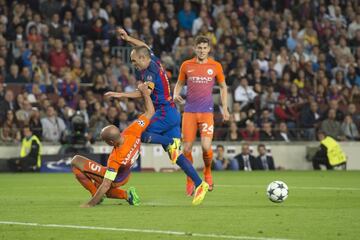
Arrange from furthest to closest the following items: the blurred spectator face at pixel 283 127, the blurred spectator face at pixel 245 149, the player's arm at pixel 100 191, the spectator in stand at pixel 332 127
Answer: the spectator in stand at pixel 332 127 → the blurred spectator face at pixel 283 127 → the blurred spectator face at pixel 245 149 → the player's arm at pixel 100 191

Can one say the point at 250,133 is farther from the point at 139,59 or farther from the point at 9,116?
the point at 139,59

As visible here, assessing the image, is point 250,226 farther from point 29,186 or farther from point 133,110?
point 133,110

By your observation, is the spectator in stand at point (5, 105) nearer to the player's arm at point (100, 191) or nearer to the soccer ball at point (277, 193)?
the player's arm at point (100, 191)

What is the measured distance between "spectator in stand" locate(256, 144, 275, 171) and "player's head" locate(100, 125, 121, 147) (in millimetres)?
14757

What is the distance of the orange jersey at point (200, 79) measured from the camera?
54.1 ft

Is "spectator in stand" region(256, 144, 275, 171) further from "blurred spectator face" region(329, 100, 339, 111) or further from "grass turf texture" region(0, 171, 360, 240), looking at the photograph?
"grass turf texture" region(0, 171, 360, 240)

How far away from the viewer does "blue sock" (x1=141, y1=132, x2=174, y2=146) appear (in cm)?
1434

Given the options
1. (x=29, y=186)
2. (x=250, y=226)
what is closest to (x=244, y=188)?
(x=29, y=186)

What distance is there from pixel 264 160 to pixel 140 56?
46.3 feet

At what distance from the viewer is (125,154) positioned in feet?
43.6

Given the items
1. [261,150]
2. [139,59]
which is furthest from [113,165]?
[261,150]

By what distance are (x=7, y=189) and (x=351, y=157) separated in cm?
1367

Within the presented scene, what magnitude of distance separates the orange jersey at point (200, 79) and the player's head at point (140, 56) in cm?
212

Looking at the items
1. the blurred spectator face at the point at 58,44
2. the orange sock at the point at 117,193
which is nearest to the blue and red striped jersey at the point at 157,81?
the orange sock at the point at 117,193
